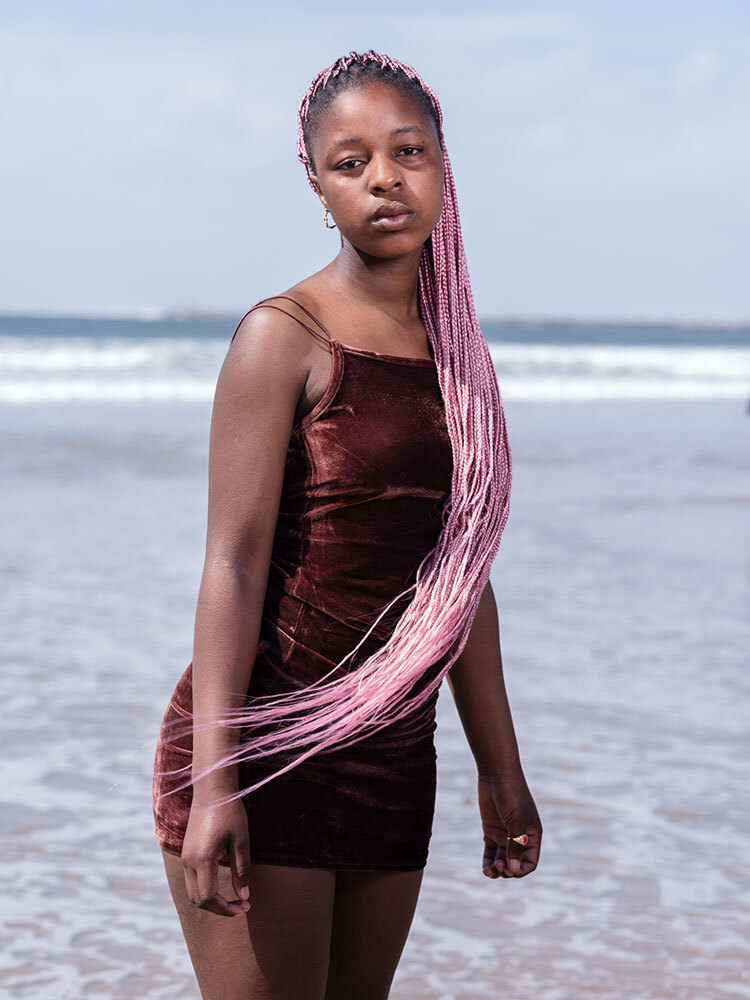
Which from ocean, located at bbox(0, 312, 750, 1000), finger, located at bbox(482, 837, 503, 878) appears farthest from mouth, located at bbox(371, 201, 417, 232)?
finger, located at bbox(482, 837, 503, 878)

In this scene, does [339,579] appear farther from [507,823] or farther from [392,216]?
[507,823]

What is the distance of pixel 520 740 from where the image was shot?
4.85m

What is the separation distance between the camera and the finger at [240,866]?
174 cm

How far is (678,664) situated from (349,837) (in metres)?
4.16

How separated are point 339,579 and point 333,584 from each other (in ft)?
0.03

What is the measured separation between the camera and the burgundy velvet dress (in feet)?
5.95

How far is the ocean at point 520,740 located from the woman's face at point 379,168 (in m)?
0.89

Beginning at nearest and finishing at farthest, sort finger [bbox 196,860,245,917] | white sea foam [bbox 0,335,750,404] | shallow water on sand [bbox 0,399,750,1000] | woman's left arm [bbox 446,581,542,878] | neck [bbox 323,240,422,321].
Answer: finger [bbox 196,860,245,917]
neck [bbox 323,240,422,321]
woman's left arm [bbox 446,581,542,878]
shallow water on sand [bbox 0,399,750,1000]
white sea foam [bbox 0,335,750,404]

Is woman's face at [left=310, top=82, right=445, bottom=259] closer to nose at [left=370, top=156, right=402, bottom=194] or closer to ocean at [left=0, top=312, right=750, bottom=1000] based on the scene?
nose at [left=370, top=156, right=402, bottom=194]

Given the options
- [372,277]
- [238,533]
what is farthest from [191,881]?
[372,277]

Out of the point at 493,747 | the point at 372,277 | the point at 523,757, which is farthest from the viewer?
the point at 523,757

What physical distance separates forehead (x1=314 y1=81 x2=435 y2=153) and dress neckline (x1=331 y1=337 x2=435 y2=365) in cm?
28

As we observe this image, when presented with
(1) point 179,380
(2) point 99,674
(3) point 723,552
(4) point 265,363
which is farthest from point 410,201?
(1) point 179,380

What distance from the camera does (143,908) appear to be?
365 cm
